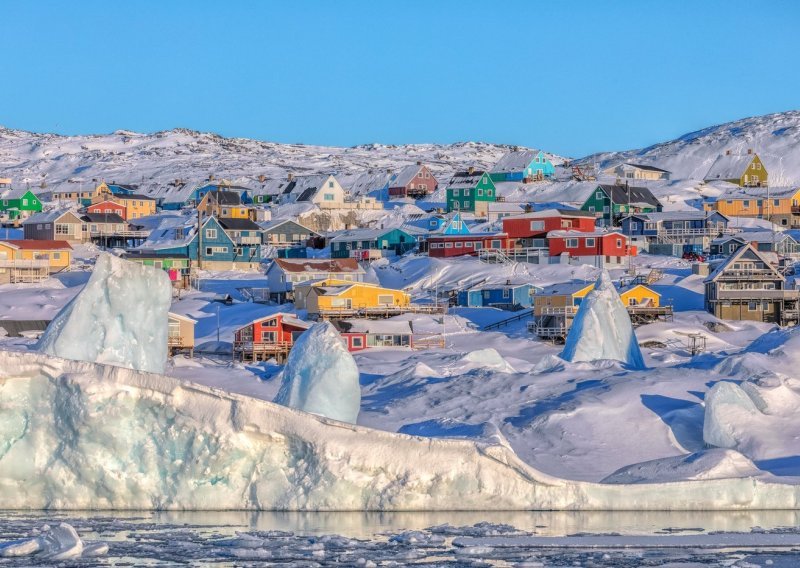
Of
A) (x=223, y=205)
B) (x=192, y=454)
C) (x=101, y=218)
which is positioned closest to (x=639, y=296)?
(x=101, y=218)

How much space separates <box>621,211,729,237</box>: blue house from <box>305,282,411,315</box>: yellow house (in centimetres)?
2571

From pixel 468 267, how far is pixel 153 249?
1911 centimetres

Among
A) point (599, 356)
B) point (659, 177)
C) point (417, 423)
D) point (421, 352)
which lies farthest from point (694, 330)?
point (659, 177)

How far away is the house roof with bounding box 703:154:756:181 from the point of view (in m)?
125

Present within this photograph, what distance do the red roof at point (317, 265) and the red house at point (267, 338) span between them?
12.7 m

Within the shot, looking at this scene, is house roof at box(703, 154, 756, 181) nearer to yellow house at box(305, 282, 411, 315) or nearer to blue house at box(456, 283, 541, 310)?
blue house at box(456, 283, 541, 310)

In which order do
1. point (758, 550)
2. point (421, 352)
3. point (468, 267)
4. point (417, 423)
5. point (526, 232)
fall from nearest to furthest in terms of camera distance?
point (758, 550) → point (417, 423) → point (421, 352) → point (468, 267) → point (526, 232)

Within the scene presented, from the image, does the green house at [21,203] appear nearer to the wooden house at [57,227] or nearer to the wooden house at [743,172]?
the wooden house at [57,227]

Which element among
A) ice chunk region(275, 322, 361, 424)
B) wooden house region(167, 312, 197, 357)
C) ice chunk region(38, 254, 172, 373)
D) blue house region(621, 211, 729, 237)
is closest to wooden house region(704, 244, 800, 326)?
blue house region(621, 211, 729, 237)

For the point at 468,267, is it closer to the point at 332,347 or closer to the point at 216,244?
the point at 216,244

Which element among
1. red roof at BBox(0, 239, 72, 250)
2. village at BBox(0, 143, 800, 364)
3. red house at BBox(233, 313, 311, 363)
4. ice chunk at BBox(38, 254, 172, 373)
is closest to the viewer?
ice chunk at BBox(38, 254, 172, 373)

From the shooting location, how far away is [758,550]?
813 inches

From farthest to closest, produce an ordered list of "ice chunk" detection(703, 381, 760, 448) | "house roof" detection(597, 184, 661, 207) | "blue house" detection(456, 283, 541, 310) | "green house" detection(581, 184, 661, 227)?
"house roof" detection(597, 184, 661, 207) → "green house" detection(581, 184, 661, 227) → "blue house" detection(456, 283, 541, 310) → "ice chunk" detection(703, 381, 760, 448)

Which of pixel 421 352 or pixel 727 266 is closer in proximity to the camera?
pixel 421 352
